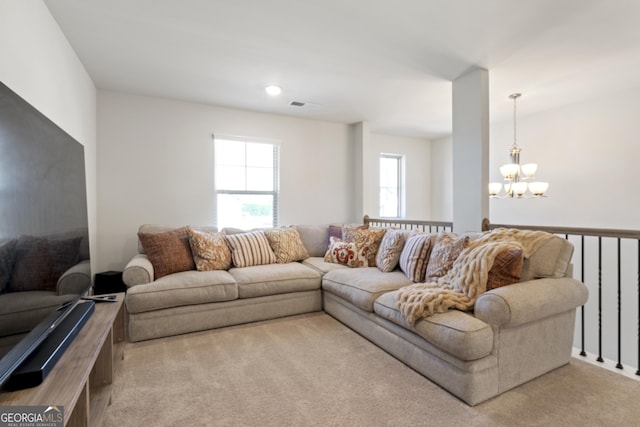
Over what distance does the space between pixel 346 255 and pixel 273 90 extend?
6.74 feet

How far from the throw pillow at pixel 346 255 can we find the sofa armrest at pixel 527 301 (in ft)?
5.41

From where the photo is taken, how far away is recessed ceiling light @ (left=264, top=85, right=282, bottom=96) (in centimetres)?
346

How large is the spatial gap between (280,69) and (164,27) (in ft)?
3.46

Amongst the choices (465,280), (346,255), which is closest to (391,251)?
(346,255)

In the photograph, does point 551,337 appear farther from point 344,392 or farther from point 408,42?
point 408,42

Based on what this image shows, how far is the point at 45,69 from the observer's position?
206 cm

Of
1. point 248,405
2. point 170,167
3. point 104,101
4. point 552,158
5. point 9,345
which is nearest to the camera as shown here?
point 9,345

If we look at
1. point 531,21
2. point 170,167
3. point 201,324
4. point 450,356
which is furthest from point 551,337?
point 170,167

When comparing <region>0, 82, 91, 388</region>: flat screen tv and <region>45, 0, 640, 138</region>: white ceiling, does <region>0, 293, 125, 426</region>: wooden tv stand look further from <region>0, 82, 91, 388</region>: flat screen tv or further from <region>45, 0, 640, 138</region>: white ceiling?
<region>45, 0, 640, 138</region>: white ceiling

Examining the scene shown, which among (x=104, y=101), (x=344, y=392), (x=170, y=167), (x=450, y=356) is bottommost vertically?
(x=344, y=392)

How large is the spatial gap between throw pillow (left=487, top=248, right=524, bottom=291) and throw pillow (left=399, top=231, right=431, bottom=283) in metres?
0.74

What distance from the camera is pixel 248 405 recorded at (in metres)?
1.76

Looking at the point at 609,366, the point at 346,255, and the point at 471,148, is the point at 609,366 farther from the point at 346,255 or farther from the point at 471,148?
the point at 346,255

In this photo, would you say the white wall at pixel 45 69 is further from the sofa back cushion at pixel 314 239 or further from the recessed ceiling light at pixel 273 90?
the sofa back cushion at pixel 314 239
